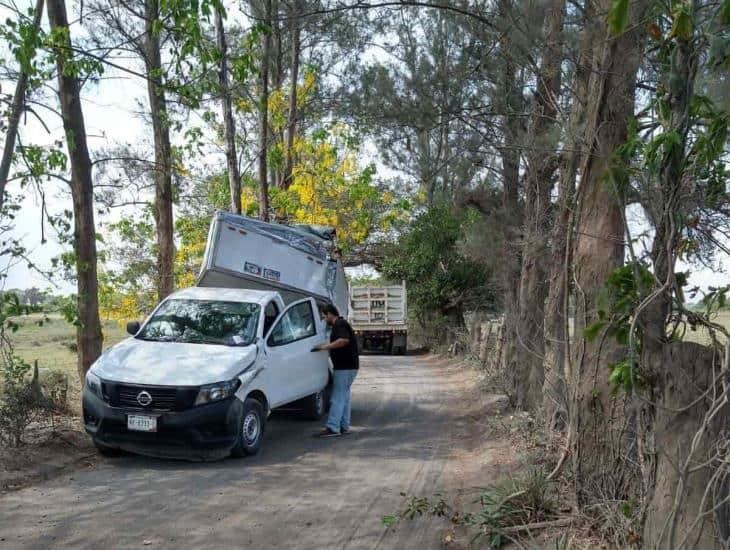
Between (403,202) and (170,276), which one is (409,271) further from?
(170,276)

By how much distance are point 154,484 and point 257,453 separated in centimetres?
187

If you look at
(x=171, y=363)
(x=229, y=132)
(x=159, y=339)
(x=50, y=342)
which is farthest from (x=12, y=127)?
(x=50, y=342)

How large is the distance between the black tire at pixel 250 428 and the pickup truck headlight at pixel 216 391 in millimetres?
316

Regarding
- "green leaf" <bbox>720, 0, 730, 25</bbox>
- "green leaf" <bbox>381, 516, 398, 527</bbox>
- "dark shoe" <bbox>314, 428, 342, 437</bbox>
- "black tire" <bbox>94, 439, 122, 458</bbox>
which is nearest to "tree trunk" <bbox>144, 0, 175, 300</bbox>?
"dark shoe" <bbox>314, 428, 342, 437</bbox>

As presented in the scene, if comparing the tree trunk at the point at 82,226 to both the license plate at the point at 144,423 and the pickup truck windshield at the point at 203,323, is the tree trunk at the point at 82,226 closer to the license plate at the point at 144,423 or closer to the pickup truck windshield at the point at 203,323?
the pickup truck windshield at the point at 203,323

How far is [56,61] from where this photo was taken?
32.9 ft

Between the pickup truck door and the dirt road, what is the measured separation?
709 mm

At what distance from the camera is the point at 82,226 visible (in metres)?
11.3

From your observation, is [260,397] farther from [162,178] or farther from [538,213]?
[162,178]

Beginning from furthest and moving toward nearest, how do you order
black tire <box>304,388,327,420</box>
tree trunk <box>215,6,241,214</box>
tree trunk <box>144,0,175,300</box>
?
1. tree trunk <box>215,6,241,214</box>
2. tree trunk <box>144,0,175,300</box>
3. black tire <box>304,388,327,420</box>

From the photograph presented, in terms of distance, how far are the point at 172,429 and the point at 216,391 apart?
63 centimetres

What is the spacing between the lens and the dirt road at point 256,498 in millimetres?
6195

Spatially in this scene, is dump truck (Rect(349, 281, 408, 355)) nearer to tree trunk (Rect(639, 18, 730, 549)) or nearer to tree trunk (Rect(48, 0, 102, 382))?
tree trunk (Rect(48, 0, 102, 382))

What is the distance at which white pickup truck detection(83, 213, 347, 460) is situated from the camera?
8.68 m
